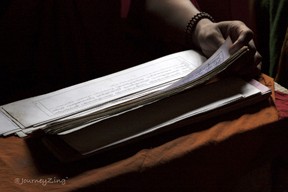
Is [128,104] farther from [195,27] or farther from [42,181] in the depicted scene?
[195,27]

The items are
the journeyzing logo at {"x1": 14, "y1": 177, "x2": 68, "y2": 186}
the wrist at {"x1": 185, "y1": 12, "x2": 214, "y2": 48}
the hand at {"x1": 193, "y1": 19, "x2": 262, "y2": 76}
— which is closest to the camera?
the journeyzing logo at {"x1": 14, "y1": 177, "x2": 68, "y2": 186}

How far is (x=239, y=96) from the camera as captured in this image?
2.42 ft

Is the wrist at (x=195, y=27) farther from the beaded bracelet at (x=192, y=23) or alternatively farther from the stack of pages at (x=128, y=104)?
the stack of pages at (x=128, y=104)

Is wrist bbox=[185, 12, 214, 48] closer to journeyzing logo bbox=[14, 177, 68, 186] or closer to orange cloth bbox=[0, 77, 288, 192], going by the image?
orange cloth bbox=[0, 77, 288, 192]

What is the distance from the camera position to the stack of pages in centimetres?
65

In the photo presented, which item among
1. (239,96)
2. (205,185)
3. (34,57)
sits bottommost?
(205,185)

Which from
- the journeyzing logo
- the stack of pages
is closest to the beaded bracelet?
the stack of pages

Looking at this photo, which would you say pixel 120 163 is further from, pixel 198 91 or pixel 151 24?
pixel 151 24

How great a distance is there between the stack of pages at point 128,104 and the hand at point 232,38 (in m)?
0.03

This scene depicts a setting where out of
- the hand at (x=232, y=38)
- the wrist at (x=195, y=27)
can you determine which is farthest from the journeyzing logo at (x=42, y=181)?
the wrist at (x=195, y=27)

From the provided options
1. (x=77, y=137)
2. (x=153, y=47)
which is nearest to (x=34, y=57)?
(x=153, y=47)

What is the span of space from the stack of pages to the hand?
29mm

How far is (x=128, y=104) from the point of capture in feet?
2.29

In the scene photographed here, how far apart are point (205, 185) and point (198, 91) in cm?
16
